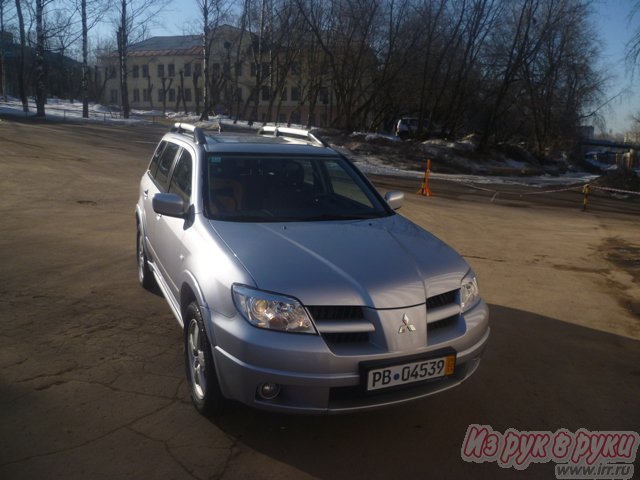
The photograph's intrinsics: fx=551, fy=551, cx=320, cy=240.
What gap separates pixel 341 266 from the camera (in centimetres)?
317

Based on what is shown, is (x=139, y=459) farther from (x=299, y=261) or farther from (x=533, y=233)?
(x=533, y=233)

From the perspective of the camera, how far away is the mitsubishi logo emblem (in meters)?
2.96

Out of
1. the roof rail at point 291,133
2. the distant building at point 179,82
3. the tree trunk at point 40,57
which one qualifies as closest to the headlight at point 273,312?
the roof rail at point 291,133

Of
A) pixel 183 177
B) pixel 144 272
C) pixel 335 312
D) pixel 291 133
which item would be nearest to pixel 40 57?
pixel 144 272

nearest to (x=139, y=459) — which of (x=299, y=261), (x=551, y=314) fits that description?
(x=299, y=261)

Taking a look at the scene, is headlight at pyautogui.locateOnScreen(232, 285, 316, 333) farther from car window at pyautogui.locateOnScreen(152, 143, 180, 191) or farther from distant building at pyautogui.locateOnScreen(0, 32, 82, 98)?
distant building at pyautogui.locateOnScreen(0, 32, 82, 98)

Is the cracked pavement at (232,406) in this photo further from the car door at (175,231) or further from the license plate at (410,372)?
the car door at (175,231)

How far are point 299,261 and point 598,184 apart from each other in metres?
20.0

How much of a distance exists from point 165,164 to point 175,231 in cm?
146

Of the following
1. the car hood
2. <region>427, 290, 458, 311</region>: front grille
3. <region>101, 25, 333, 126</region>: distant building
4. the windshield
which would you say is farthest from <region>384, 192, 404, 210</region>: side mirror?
<region>101, 25, 333, 126</region>: distant building

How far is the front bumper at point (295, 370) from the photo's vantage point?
2826 mm

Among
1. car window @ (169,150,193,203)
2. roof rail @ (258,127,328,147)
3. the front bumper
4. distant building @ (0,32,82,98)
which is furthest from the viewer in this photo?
distant building @ (0,32,82,98)

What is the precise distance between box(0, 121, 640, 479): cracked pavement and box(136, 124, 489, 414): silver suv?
0.35 m

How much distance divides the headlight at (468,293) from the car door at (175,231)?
1853 mm
